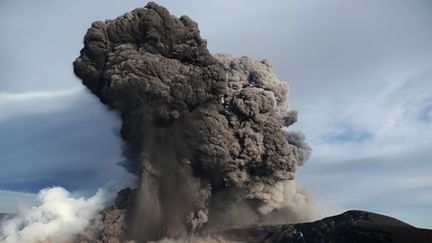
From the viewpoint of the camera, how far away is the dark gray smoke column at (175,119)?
4566 cm

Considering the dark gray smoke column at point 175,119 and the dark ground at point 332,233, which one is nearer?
the dark gray smoke column at point 175,119

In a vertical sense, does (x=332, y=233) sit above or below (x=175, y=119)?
below

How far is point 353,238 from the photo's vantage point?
64.6 meters

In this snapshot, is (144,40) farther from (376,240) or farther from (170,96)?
(376,240)

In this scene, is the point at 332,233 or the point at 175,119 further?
the point at 332,233

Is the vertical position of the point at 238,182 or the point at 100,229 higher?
the point at 238,182

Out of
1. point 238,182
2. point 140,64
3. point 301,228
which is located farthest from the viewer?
point 301,228

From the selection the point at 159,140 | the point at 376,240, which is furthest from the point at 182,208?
the point at 376,240

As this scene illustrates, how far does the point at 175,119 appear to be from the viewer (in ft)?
157

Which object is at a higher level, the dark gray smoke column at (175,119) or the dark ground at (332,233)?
the dark gray smoke column at (175,119)

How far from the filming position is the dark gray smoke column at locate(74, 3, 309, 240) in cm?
4566

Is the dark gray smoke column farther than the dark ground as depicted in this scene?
No

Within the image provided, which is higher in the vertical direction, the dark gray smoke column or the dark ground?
the dark gray smoke column

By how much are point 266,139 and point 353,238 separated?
2425 cm
